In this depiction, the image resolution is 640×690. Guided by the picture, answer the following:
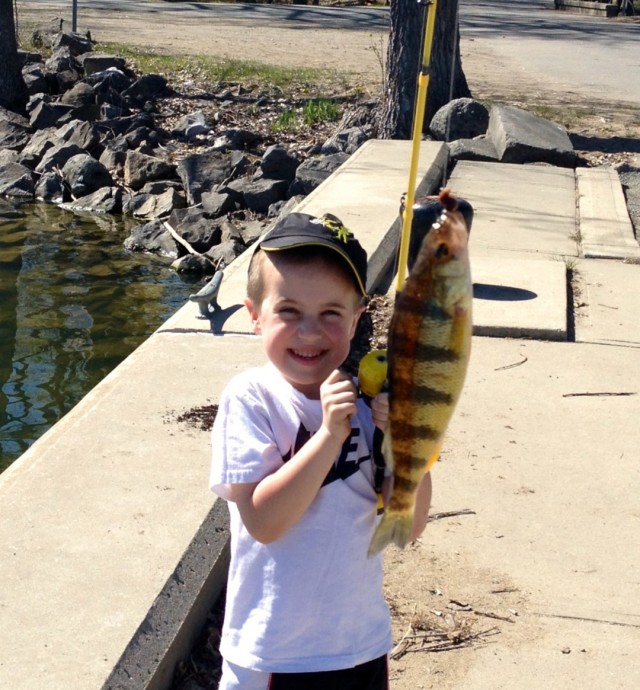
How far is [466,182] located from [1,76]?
32.5ft

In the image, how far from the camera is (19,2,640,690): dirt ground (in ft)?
11.8

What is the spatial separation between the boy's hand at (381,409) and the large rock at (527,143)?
954cm

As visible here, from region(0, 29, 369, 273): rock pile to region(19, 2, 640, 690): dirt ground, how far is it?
276 centimetres

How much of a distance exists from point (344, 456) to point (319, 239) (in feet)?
1.54

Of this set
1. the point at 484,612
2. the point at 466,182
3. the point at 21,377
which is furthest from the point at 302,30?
the point at 484,612

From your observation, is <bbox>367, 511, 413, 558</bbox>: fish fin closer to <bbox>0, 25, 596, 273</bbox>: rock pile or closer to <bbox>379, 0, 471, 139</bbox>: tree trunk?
<bbox>0, 25, 596, 273</bbox>: rock pile

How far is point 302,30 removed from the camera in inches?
1033

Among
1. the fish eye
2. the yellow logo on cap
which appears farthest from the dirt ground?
the fish eye

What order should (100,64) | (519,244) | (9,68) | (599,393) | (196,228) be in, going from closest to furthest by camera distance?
(599,393)
(519,244)
(196,228)
(9,68)
(100,64)

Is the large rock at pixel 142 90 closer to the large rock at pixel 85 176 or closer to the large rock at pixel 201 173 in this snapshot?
the large rock at pixel 85 176

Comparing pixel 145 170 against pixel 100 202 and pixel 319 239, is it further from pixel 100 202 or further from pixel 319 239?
pixel 319 239

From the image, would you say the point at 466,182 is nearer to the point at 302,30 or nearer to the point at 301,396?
the point at 301,396

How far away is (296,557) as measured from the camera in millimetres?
2363

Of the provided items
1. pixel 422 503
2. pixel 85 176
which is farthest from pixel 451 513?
pixel 85 176
